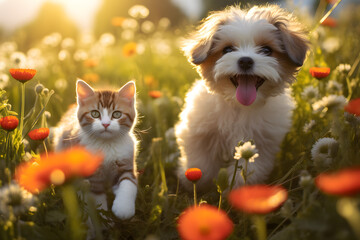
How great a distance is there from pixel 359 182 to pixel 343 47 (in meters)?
4.22

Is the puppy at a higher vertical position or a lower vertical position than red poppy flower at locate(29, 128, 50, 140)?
higher

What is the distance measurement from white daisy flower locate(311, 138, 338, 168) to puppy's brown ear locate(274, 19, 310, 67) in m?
0.69

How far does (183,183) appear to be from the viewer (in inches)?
123

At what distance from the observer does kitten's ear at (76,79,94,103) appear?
235cm

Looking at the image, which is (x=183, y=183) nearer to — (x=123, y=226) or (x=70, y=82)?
(x=123, y=226)

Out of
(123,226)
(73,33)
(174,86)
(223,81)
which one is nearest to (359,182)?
(123,226)

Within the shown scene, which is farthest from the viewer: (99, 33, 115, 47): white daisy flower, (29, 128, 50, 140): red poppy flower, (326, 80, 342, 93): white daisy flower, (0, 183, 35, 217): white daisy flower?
(99, 33, 115, 47): white daisy flower

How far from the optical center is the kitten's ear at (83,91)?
92.5 inches

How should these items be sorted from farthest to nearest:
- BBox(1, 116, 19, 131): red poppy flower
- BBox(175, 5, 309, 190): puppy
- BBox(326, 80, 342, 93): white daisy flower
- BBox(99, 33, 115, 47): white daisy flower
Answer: BBox(99, 33, 115, 47): white daisy flower, BBox(326, 80, 342, 93): white daisy flower, BBox(175, 5, 309, 190): puppy, BBox(1, 116, 19, 131): red poppy flower

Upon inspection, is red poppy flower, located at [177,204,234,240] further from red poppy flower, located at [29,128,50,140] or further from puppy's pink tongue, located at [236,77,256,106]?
puppy's pink tongue, located at [236,77,256,106]

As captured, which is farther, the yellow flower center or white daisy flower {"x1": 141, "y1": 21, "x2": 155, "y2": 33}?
white daisy flower {"x1": 141, "y1": 21, "x2": 155, "y2": 33}

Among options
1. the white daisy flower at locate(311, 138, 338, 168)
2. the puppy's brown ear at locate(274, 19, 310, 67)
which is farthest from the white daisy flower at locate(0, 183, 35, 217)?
the puppy's brown ear at locate(274, 19, 310, 67)

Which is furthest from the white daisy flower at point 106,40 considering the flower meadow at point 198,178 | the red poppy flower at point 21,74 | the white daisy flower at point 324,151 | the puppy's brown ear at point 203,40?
the white daisy flower at point 324,151

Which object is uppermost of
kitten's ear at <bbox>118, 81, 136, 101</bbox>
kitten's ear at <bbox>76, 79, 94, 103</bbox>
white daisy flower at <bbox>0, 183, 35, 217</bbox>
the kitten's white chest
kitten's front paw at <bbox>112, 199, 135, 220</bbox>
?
kitten's ear at <bbox>118, 81, 136, 101</bbox>
